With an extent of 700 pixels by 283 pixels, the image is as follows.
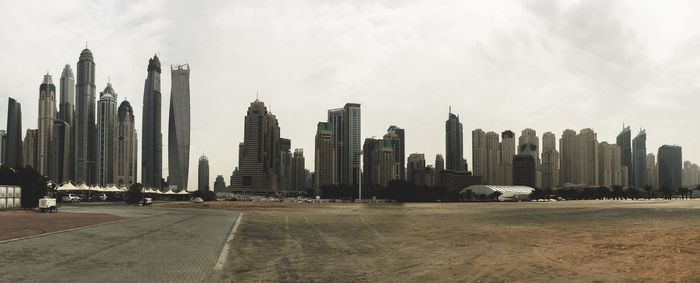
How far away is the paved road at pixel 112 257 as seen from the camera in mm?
15348

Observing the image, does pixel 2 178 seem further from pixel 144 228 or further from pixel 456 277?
pixel 456 277

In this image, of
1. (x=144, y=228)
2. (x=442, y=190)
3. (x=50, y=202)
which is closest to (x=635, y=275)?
(x=144, y=228)

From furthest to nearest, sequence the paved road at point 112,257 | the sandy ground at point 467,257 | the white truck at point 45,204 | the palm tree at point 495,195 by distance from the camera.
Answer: the palm tree at point 495,195 < the white truck at point 45,204 < the sandy ground at point 467,257 < the paved road at point 112,257

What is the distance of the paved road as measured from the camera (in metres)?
15.3

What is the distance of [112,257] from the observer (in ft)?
63.2

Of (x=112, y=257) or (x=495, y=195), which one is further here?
(x=495, y=195)

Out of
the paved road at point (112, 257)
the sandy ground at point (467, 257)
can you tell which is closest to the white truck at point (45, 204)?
the paved road at point (112, 257)

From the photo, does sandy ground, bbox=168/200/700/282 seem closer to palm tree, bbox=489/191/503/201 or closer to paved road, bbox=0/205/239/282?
paved road, bbox=0/205/239/282

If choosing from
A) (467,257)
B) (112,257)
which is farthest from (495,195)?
(112,257)

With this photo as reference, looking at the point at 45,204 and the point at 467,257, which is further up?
the point at 467,257

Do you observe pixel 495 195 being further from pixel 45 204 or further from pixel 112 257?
pixel 112 257

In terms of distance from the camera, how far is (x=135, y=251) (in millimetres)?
21141

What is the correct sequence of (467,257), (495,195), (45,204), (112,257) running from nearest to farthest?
(112,257), (467,257), (45,204), (495,195)

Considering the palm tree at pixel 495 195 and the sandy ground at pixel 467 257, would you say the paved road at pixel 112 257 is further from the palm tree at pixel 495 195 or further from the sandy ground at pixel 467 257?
the palm tree at pixel 495 195
